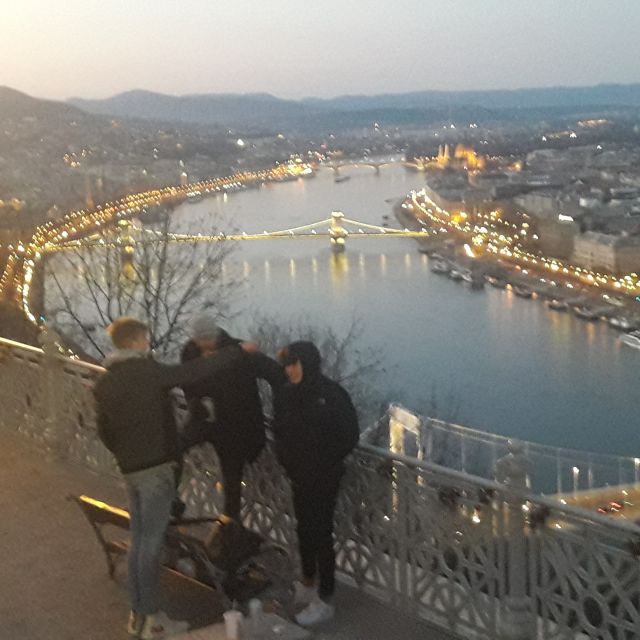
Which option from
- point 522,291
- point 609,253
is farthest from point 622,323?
point 609,253

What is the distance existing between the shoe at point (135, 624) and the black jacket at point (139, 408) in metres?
0.50

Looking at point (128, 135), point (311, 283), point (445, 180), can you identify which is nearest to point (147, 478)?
point (311, 283)

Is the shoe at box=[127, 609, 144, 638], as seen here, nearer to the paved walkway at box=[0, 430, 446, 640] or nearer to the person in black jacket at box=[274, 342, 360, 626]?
the paved walkway at box=[0, 430, 446, 640]

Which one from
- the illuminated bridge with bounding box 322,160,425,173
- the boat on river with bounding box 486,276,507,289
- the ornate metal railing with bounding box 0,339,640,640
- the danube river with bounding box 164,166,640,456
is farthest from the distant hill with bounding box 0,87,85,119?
the illuminated bridge with bounding box 322,160,425,173

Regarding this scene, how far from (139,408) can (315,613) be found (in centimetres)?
90

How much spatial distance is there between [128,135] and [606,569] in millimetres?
37140

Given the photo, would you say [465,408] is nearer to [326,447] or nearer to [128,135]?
[326,447]

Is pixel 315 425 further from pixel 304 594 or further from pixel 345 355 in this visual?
pixel 345 355

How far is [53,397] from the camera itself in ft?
15.1

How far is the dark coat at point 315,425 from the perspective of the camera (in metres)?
2.74

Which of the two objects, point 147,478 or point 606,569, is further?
point 147,478

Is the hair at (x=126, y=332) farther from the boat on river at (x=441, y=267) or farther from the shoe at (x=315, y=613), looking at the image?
the boat on river at (x=441, y=267)

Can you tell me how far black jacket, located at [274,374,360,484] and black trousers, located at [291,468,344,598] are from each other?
4cm

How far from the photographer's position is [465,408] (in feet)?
65.3
